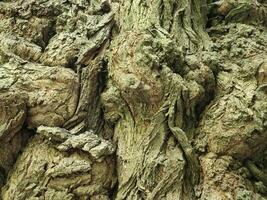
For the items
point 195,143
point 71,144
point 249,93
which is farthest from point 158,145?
point 249,93

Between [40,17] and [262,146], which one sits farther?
[40,17]

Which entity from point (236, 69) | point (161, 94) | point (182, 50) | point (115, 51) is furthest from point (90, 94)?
point (236, 69)

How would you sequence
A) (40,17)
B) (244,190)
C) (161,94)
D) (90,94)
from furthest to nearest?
1. (40,17)
2. (90,94)
3. (161,94)
4. (244,190)

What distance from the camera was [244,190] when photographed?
8.52 ft

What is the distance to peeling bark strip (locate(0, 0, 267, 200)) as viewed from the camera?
2.63 m

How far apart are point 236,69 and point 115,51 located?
113cm

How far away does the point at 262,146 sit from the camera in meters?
2.79

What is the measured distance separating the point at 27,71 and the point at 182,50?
1.41 meters

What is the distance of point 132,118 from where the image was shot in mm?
2889

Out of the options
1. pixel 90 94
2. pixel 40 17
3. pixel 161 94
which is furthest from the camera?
pixel 40 17

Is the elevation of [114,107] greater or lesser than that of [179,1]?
lesser

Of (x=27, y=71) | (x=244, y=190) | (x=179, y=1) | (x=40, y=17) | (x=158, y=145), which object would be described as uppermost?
(x=179, y=1)

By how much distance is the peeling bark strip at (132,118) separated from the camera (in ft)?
8.64

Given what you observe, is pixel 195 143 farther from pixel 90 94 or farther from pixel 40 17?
pixel 40 17
